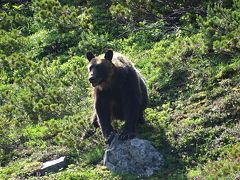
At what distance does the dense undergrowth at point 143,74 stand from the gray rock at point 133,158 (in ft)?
0.52

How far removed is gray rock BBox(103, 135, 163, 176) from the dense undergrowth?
6.3 inches

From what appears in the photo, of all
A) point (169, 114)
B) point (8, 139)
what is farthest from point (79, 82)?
point (169, 114)

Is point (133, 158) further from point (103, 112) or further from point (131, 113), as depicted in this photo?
point (103, 112)

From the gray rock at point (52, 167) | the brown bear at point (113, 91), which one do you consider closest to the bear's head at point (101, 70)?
the brown bear at point (113, 91)

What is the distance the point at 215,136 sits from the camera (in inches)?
429

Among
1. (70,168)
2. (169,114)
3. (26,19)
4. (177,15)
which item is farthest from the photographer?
(26,19)

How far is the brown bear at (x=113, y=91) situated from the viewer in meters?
11.5

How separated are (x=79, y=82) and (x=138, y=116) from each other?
3737 mm

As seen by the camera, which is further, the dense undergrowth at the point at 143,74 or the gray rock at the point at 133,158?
the dense undergrowth at the point at 143,74

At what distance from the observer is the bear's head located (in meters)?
11.4

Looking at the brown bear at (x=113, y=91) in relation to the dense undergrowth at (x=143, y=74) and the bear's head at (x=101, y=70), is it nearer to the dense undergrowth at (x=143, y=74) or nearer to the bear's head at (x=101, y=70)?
the bear's head at (x=101, y=70)

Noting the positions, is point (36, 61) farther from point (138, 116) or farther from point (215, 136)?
point (215, 136)

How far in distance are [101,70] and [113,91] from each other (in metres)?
0.48

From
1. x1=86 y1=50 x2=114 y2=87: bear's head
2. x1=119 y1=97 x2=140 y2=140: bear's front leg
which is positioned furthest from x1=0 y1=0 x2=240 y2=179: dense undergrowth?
x1=86 y1=50 x2=114 y2=87: bear's head
